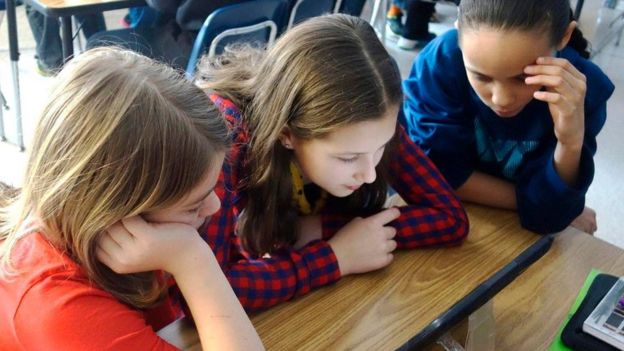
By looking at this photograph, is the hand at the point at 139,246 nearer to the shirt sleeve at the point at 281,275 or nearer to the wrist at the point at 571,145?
the shirt sleeve at the point at 281,275

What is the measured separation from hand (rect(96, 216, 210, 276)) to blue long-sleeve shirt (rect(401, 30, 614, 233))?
0.64m

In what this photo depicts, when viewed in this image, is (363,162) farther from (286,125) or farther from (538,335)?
(538,335)

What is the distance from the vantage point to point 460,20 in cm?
110

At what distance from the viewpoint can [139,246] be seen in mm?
719

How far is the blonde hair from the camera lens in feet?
2.19

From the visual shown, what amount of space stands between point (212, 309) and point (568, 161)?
2.38 feet

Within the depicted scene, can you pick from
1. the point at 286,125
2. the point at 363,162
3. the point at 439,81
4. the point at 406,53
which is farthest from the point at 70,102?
the point at 406,53

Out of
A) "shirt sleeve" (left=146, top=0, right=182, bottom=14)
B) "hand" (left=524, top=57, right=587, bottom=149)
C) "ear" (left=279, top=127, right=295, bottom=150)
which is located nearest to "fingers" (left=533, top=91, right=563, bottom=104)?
"hand" (left=524, top=57, right=587, bottom=149)

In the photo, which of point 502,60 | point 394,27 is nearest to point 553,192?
point 502,60

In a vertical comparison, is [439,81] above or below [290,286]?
above

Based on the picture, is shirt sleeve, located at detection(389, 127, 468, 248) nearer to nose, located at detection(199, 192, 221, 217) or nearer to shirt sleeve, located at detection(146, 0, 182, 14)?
nose, located at detection(199, 192, 221, 217)

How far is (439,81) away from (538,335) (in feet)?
1.79

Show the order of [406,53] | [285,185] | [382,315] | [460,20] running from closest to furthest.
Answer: [382,315]
[285,185]
[460,20]
[406,53]

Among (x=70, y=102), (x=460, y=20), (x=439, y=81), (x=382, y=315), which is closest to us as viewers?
(x=70, y=102)
